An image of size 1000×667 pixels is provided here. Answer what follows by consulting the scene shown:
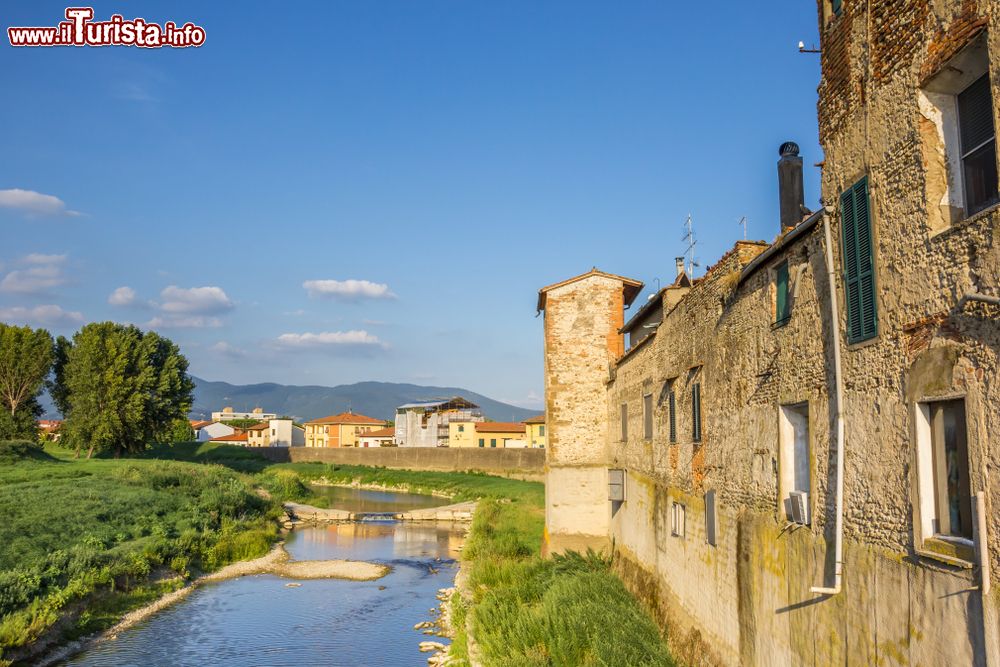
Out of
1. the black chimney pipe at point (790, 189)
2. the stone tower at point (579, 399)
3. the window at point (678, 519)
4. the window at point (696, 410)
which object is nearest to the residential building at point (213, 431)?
the stone tower at point (579, 399)

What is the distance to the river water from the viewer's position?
17109 millimetres

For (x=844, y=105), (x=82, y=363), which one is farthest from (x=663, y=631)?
(x=82, y=363)

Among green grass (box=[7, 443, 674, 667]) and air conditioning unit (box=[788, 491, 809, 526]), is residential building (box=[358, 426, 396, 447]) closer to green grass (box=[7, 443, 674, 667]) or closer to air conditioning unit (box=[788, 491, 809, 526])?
green grass (box=[7, 443, 674, 667])

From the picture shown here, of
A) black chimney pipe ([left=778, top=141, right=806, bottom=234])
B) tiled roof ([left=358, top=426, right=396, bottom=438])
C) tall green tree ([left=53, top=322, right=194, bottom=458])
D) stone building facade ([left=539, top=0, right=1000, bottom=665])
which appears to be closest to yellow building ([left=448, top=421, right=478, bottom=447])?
tiled roof ([left=358, top=426, right=396, bottom=438])

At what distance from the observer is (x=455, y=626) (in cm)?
1816

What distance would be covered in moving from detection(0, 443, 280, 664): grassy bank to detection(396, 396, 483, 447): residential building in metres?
39.6

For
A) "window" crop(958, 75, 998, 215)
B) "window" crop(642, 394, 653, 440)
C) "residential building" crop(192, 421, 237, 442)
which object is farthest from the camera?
"residential building" crop(192, 421, 237, 442)

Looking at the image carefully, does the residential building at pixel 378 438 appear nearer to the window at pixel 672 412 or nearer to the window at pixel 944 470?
the window at pixel 672 412

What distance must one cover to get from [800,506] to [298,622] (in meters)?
16.7

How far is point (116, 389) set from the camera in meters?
52.3

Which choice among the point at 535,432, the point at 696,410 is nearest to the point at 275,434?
the point at 535,432

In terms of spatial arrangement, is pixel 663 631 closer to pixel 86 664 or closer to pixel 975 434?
pixel 975 434

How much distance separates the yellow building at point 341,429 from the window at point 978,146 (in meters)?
95.3

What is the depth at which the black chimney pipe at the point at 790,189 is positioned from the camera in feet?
33.8
